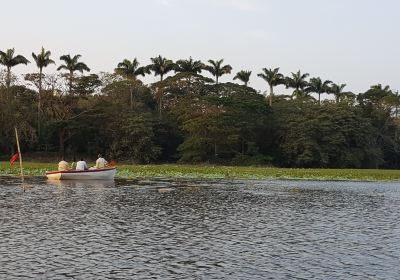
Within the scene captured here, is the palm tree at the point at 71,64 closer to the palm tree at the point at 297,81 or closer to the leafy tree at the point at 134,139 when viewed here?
the leafy tree at the point at 134,139

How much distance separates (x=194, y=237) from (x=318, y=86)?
105359 millimetres

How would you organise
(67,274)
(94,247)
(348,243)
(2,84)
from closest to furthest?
1. (67,274)
2. (94,247)
3. (348,243)
4. (2,84)

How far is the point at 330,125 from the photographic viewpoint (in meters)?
101

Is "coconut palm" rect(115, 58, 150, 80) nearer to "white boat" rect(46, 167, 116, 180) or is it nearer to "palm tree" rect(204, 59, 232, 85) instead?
"palm tree" rect(204, 59, 232, 85)

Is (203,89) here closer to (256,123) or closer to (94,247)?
(256,123)

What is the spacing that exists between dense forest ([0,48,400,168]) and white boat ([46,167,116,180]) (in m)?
34.6

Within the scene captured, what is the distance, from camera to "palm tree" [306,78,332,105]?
121 meters

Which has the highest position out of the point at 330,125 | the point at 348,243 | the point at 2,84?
the point at 2,84

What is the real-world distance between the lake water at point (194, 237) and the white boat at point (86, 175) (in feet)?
49.2

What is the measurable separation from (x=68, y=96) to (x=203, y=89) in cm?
2761

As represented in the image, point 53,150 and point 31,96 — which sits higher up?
point 31,96

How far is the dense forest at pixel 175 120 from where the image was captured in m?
93.2

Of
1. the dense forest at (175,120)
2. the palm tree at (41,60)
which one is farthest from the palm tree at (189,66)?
the palm tree at (41,60)

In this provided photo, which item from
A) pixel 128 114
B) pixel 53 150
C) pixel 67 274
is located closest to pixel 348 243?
pixel 67 274
